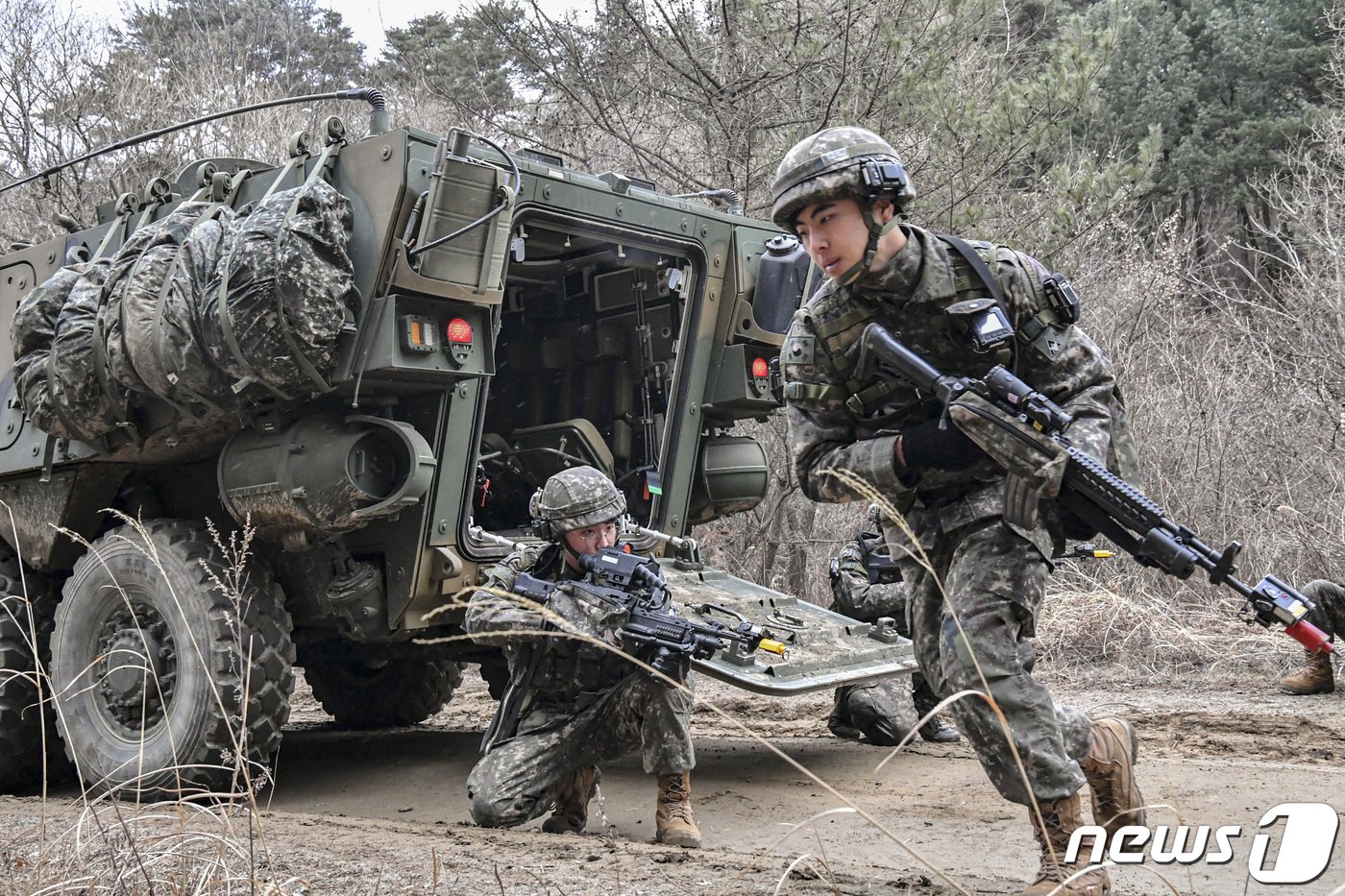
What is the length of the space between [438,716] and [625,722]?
3947 mm

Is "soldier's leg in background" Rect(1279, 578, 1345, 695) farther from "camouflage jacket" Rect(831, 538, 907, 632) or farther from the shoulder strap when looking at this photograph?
the shoulder strap

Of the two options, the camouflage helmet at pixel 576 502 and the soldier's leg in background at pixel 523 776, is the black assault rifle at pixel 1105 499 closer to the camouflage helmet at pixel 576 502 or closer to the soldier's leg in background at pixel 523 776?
the camouflage helmet at pixel 576 502

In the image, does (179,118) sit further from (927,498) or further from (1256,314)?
(927,498)

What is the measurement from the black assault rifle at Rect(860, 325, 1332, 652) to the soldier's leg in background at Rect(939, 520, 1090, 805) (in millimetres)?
216

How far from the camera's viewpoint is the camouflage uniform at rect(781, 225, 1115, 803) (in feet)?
10.4

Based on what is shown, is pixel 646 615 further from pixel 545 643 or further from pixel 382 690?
pixel 382 690

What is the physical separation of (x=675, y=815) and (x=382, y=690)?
3602 mm

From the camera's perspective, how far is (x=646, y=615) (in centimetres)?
435

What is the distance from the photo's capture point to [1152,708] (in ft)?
20.2

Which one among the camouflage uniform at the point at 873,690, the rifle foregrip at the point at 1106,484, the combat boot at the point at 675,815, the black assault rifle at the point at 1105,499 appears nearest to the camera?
the black assault rifle at the point at 1105,499

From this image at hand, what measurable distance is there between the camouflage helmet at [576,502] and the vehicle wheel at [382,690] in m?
3.08

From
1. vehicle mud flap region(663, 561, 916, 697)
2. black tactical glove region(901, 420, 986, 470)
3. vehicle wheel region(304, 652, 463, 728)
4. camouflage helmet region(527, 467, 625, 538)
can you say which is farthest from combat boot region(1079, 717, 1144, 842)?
vehicle wheel region(304, 652, 463, 728)

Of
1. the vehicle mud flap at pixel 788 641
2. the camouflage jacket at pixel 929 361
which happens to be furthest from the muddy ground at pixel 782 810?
the camouflage jacket at pixel 929 361

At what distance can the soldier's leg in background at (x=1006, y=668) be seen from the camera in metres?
3.12
